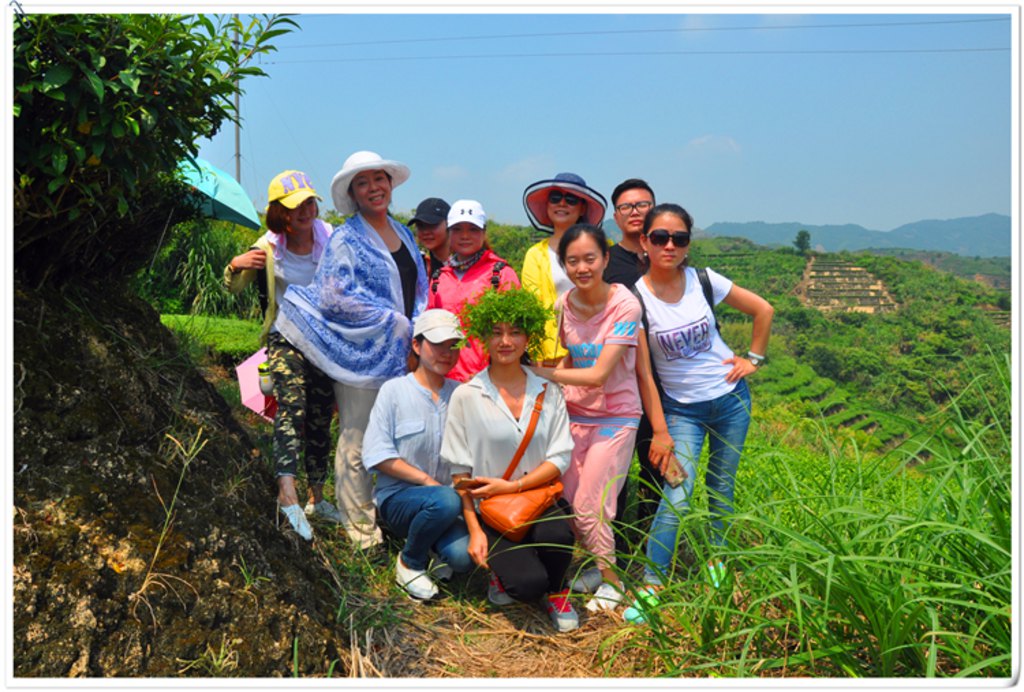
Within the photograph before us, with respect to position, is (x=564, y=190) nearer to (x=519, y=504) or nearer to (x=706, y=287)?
(x=706, y=287)

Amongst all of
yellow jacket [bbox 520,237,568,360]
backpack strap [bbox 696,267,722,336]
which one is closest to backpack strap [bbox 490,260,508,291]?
yellow jacket [bbox 520,237,568,360]

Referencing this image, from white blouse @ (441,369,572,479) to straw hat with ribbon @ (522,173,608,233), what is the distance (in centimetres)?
103

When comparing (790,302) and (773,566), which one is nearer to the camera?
(773,566)

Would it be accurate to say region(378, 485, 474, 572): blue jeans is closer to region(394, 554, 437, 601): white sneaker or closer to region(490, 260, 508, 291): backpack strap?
region(394, 554, 437, 601): white sneaker

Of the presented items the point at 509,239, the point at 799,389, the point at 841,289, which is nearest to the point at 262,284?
the point at 509,239

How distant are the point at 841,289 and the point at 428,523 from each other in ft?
108

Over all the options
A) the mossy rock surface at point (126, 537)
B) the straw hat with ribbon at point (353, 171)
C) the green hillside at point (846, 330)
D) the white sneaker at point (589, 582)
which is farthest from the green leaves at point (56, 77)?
the green hillside at point (846, 330)

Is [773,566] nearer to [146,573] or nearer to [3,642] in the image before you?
[146,573]

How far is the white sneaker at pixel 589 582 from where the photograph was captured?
373 cm

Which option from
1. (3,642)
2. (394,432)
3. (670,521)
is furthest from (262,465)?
(670,521)

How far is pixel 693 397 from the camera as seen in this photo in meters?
3.67

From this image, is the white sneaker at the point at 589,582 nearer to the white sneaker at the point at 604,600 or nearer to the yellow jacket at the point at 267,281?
the white sneaker at the point at 604,600

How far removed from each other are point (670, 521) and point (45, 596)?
7.80ft

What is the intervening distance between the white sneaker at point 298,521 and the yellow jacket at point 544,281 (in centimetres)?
133
